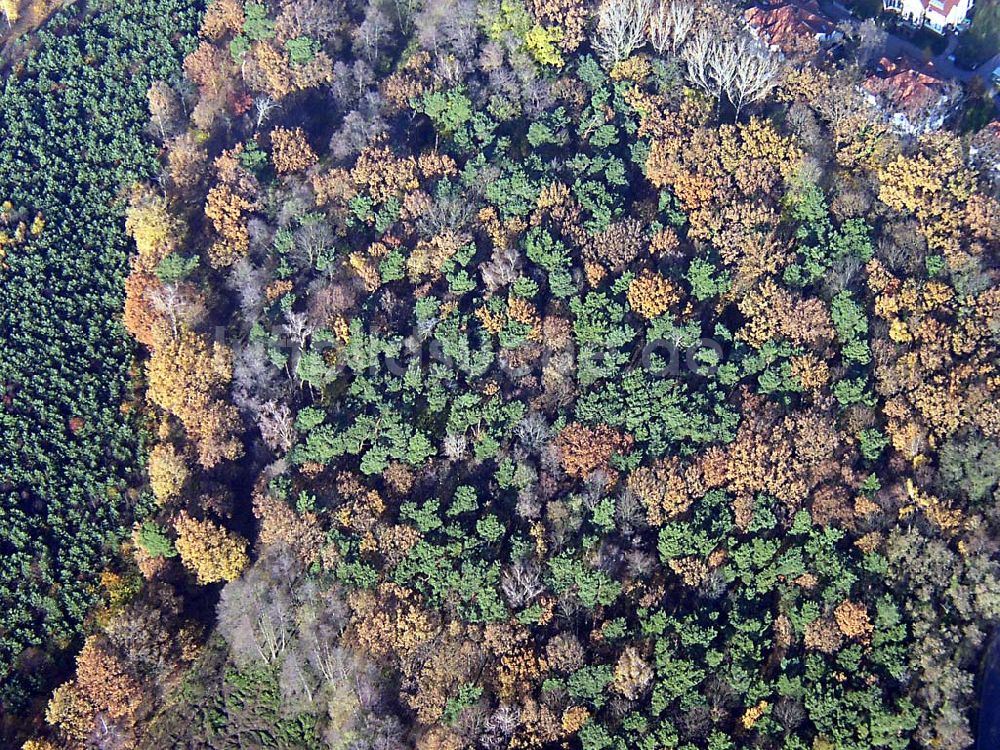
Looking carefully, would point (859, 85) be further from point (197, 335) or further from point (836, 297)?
point (197, 335)

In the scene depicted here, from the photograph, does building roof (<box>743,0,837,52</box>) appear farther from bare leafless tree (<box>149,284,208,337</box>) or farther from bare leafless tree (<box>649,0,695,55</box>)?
bare leafless tree (<box>149,284,208,337</box>)

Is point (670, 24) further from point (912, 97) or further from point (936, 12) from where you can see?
point (936, 12)

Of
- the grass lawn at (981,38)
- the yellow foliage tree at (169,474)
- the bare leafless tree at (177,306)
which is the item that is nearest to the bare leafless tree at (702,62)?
the grass lawn at (981,38)

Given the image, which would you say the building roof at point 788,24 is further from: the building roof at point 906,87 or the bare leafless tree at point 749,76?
the building roof at point 906,87

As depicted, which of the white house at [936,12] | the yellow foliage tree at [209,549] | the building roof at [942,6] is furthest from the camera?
the white house at [936,12]

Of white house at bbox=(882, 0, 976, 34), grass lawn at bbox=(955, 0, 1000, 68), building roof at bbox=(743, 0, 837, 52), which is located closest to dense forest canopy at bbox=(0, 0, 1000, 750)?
building roof at bbox=(743, 0, 837, 52)

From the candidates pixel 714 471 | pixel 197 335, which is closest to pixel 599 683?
pixel 714 471
